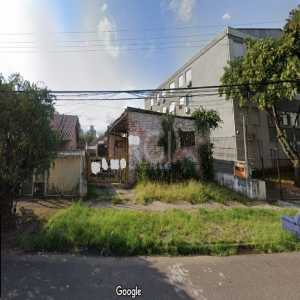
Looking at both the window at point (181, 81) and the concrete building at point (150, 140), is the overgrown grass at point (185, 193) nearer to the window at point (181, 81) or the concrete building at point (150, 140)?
the concrete building at point (150, 140)

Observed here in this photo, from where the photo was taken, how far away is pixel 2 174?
22.5 ft

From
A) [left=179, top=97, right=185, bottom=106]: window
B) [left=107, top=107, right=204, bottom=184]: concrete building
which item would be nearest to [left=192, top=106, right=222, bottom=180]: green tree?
[left=107, top=107, right=204, bottom=184]: concrete building

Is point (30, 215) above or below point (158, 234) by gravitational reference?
above

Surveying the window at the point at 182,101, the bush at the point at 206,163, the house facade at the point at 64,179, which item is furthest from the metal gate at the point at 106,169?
the window at the point at 182,101

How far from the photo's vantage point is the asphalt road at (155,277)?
13.3ft

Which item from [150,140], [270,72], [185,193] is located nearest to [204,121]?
[150,140]

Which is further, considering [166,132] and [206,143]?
[206,143]

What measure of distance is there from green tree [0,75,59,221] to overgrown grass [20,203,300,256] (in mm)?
1526

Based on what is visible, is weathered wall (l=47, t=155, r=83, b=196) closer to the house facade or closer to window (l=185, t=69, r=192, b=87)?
the house facade

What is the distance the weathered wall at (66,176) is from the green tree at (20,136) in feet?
13.7

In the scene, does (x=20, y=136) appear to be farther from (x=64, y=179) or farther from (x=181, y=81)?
(x=181, y=81)

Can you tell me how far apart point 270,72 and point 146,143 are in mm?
7893

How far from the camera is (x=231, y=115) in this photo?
18562 mm

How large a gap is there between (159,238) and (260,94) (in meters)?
11.9
